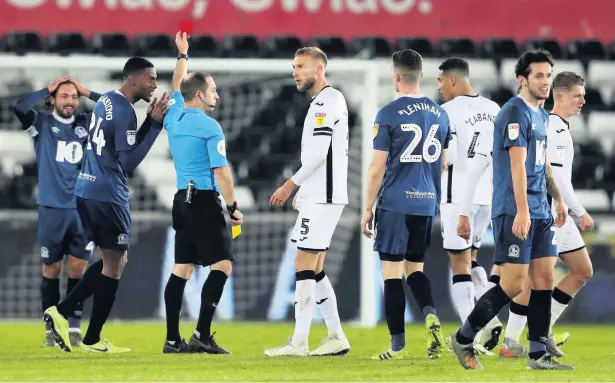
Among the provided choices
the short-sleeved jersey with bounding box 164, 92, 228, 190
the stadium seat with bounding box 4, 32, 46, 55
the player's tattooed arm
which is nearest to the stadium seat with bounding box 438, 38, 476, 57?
the stadium seat with bounding box 4, 32, 46, 55

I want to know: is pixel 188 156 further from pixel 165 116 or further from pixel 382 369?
pixel 382 369

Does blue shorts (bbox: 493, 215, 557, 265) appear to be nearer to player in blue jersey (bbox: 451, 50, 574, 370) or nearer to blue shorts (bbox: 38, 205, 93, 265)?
player in blue jersey (bbox: 451, 50, 574, 370)

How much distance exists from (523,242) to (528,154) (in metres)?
0.51

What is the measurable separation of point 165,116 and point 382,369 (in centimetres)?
241

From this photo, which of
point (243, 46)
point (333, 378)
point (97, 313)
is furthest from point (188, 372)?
point (243, 46)

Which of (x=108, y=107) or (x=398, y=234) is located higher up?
(x=108, y=107)

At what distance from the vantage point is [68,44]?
14086 mm

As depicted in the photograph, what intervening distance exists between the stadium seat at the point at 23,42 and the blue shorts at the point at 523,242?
9.04 meters

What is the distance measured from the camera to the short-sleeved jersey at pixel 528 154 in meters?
6.20

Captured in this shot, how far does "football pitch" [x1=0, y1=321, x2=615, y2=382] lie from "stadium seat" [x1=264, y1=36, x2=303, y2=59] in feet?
17.5

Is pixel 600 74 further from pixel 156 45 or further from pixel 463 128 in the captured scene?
pixel 463 128

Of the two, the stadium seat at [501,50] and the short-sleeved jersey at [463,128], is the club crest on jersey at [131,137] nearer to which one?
the short-sleeved jersey at [463,128]

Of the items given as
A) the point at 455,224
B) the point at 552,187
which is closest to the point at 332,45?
the point at 455,224

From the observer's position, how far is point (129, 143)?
7.54 meters
